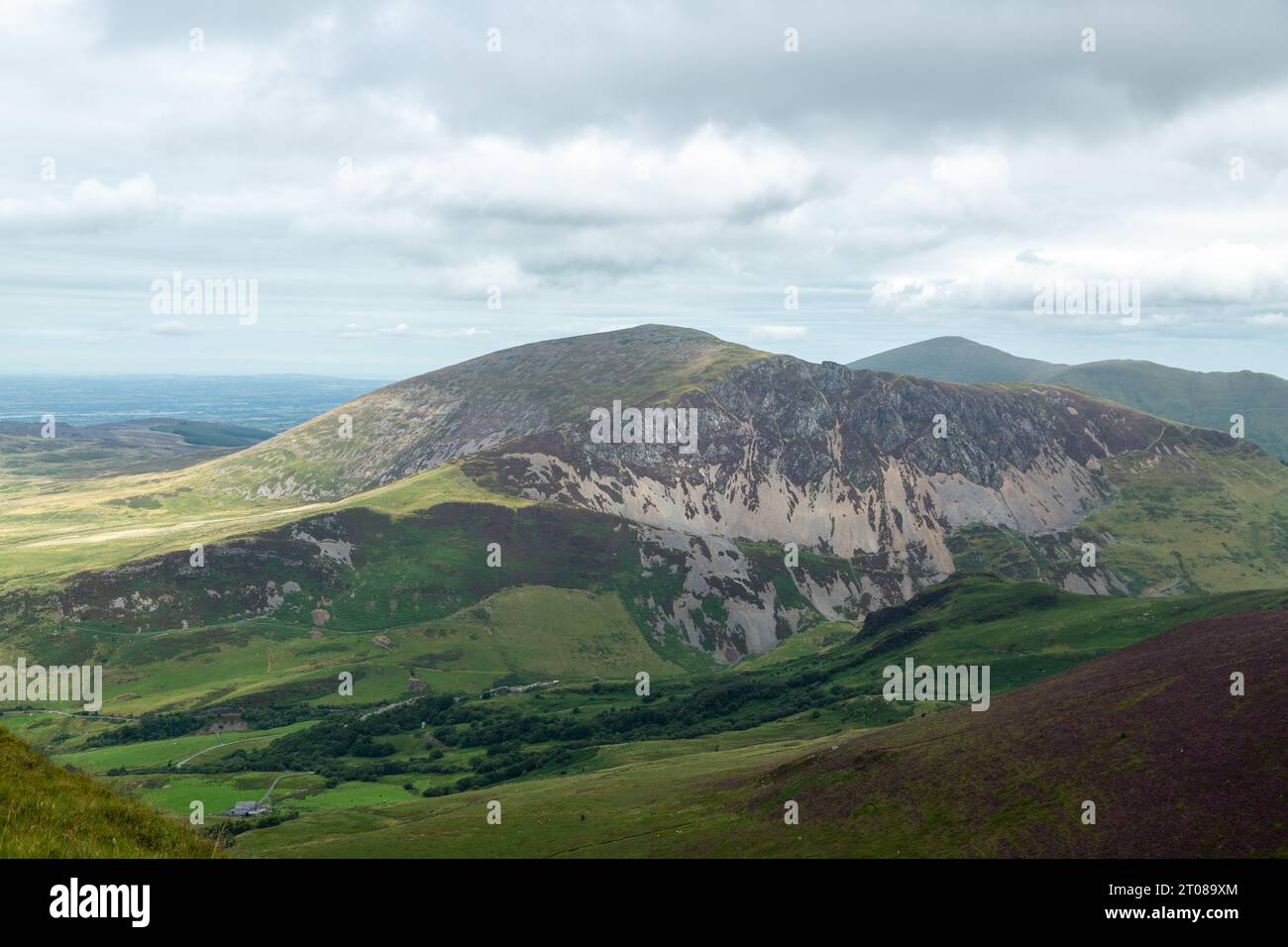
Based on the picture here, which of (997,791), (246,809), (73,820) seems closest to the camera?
(73,820)

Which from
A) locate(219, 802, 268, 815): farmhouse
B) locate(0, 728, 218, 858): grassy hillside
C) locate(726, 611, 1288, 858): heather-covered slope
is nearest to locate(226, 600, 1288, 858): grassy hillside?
locate(726, 611, 1288, 858): heather-covered slope

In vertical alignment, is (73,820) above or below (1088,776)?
above

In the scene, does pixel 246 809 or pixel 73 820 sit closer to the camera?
pixel 73 820

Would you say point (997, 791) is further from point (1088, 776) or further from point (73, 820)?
point (73, 820)

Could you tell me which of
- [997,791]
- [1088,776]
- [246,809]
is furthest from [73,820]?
[246,809]

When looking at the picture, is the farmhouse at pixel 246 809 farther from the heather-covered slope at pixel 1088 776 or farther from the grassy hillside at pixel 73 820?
the grassy hillside at pixel 73 820

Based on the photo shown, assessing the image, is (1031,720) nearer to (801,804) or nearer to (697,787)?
(801,804)

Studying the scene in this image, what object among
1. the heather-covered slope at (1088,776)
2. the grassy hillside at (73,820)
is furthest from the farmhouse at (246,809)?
the grassy hillside at (73,820)

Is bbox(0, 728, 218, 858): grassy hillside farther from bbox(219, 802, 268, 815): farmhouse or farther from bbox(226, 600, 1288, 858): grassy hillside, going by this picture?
bbox(219, 802, 268, 815): farmhouse
